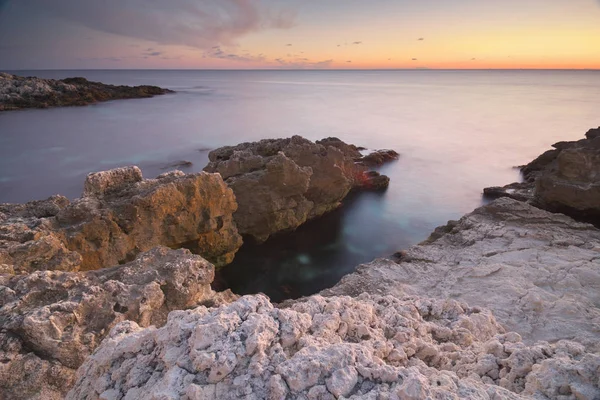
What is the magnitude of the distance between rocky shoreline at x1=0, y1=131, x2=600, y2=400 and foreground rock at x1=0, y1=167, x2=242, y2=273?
3cm

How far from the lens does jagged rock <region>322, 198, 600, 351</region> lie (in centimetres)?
484

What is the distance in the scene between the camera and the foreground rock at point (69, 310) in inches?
120

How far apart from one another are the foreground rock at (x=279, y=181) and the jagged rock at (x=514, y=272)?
12.2 feet

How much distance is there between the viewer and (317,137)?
82.9ft

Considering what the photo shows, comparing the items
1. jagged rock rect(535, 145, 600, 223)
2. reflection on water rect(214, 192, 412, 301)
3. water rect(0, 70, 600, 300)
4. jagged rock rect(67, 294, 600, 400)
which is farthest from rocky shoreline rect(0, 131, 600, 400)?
water rect(0, 70, 600, 300)

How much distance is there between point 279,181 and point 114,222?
4617mm

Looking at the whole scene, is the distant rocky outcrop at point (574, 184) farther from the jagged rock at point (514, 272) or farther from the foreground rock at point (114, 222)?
the foreground rock at point (114, 222)

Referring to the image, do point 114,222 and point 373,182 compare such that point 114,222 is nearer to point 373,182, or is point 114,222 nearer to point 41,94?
point 373,182

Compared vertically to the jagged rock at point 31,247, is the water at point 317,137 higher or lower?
lower

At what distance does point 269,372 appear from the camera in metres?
2.37

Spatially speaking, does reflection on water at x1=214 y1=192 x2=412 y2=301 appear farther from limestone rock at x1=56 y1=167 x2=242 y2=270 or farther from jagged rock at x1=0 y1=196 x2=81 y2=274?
jagged rock at x1=0 y1=196 x2=81 y2=274

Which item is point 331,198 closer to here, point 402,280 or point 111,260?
point 402,280

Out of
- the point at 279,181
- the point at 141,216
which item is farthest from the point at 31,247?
the point at 279,181

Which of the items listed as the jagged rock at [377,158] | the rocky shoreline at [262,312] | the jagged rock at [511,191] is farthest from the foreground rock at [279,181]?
the jagged rock at [377,158]
